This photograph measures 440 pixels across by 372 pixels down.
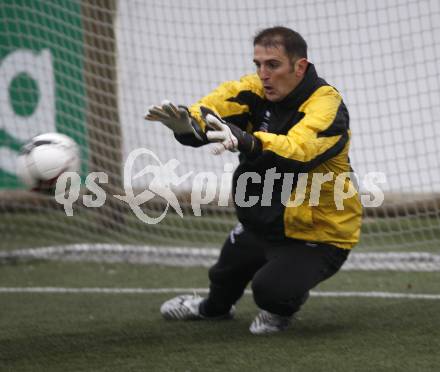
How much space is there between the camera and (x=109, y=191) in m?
8.16

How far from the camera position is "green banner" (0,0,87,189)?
8.02m

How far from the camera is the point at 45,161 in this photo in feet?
14.6

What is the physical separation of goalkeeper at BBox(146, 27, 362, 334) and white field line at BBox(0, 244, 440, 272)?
6.49ft

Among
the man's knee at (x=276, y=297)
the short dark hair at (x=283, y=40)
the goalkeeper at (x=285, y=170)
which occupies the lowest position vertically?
the man's knee at (x=276, y=297)

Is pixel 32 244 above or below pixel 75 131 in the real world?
below

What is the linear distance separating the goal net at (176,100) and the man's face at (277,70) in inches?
78.7

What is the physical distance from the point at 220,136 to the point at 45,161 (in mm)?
884

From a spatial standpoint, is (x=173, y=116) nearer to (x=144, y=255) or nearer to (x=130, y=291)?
(x=130, y=291)

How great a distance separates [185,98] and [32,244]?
1729 mm

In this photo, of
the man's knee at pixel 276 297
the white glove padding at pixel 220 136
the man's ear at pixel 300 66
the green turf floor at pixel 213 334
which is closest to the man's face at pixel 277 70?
the man's ear at pixel 300 66

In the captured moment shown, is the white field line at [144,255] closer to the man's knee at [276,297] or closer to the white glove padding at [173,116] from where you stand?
the man's knee at [276,297]

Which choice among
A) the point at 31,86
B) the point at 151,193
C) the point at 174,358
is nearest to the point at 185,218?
the point at 151,193

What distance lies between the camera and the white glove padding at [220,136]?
4.04 meters

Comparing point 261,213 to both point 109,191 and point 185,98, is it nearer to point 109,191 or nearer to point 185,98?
point 185,98
